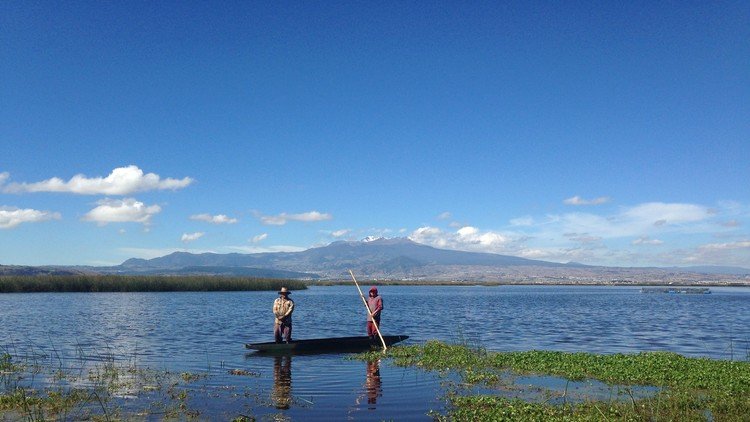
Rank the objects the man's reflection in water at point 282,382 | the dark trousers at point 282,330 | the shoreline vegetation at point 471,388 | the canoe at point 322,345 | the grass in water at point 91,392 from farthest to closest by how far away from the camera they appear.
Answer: the dark trousers at point 282,330 < the canoe at point 322,345 < the man's reflection in water at point 282,382 < the grass in water at point 91,392 < the shoreline vegetation at point 471,388

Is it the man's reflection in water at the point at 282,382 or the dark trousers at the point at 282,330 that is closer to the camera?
the man's reflection in water at the point at 282,382

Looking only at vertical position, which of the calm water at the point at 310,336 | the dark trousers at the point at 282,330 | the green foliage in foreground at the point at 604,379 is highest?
the dark trousers at the point at 282,330

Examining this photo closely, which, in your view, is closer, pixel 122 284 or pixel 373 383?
pixel 373 383

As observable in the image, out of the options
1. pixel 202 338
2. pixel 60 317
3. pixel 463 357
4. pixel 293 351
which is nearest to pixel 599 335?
pixel 463 357

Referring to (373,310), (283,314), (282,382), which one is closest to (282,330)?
(283,314)

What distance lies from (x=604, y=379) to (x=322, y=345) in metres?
12.3

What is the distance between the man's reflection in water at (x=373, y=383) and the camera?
681 inches

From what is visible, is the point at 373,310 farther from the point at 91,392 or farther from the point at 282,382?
the point at 91,392

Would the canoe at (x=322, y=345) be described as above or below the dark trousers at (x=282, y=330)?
below

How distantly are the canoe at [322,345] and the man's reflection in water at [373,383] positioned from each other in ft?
10.8

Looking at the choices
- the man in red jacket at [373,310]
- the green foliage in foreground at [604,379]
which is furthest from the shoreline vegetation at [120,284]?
the green foliage in foreground at [604,379]

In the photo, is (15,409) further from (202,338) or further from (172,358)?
(202,338)

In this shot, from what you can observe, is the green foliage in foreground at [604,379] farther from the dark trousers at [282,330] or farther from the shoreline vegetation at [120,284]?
the shoreline vegetation at [120,284]

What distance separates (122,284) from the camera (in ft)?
315
